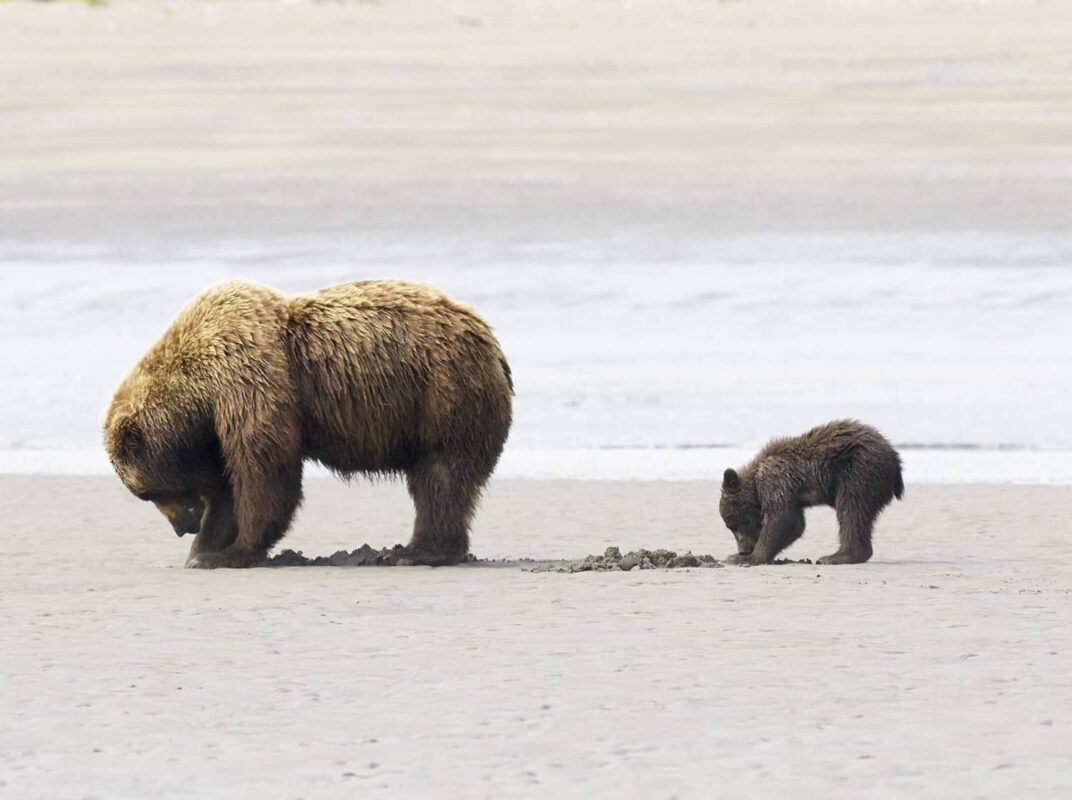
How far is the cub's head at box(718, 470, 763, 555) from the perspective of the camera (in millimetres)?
8906

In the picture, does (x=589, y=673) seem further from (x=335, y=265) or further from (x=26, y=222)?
(x=26, y=222)

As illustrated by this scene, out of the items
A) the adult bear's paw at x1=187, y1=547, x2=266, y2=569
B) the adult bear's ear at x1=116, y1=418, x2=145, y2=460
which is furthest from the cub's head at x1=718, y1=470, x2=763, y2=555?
the adult bear's ear at x1=116, y1=418, x2=145, y2=460

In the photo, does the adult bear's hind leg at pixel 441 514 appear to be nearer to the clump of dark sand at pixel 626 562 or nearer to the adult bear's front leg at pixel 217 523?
the clump of dark sand at pixel 626 562

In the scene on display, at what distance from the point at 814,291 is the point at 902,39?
73.5 feet

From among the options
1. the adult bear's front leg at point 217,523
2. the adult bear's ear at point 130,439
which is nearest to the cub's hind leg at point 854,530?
the adult bear's front leg at point 217,523

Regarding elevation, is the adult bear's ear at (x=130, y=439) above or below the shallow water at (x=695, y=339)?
below

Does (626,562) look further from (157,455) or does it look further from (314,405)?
(157,455)

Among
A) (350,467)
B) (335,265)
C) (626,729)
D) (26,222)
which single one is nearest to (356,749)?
(626,729)

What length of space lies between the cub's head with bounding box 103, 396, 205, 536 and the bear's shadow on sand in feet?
1.40

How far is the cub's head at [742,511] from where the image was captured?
8.91 meters

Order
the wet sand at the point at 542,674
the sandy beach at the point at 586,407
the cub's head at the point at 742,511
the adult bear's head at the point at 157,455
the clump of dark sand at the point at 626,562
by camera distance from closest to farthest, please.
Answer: the wet sand at the point at 542,674 → the sandy beach at the point at 586,407 → the clump of dark sand at the point at 626,562 → the adult bear's head at the point at 157,455 → the cub's head at the point at 742,511

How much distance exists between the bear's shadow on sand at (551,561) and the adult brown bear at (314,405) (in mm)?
100

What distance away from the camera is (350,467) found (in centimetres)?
869

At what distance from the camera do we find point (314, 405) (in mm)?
8570
